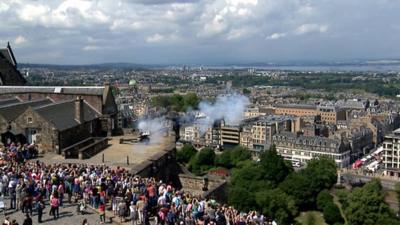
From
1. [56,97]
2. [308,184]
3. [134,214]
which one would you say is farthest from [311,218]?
[134,214]

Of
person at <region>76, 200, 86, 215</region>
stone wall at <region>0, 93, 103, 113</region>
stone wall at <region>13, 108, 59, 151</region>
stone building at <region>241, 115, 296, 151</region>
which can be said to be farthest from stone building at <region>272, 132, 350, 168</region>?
person at <region>76, 200, 86, 215</region>

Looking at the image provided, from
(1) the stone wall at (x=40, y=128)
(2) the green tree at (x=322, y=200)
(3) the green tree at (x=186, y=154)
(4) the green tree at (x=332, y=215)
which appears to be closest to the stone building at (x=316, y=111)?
(3) the green tree at (x=186, y=154)

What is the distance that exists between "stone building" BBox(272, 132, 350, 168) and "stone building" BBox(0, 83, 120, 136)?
2811 inches

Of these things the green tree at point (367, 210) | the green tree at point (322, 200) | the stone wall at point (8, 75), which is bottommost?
the green tree at point (322, 200)

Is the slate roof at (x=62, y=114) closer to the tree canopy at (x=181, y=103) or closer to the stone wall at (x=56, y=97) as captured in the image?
the stone wall at (x=56, y=97)

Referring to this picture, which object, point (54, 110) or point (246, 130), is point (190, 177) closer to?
point (54, 110)

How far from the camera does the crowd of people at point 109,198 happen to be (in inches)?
565

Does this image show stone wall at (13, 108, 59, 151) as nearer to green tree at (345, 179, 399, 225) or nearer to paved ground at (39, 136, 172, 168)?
paved ground at (39, 136, 172, 168)

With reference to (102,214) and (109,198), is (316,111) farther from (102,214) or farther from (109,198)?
(102,214)

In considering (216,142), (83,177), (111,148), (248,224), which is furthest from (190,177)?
(216,142)

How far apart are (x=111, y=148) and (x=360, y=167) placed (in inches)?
3021

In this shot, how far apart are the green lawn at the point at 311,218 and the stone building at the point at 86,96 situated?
25.4m

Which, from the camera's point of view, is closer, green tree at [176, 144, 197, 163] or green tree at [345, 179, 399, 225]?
green tree at [345, 179, 399, 225]

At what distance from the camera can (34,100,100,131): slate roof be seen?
2595 centimetres
